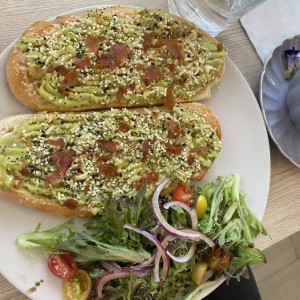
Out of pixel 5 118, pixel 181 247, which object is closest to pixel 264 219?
pixel 181 247

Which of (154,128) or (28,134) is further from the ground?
(28,134)

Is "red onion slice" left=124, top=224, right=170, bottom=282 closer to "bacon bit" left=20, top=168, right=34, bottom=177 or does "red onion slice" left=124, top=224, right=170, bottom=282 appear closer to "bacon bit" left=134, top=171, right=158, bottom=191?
"bacon bit" left=134, top=171, right=158, bottom=191

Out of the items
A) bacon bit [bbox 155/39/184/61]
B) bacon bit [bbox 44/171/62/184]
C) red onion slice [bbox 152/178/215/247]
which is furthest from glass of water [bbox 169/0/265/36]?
bacon bit [bbox 44/171/62/184]

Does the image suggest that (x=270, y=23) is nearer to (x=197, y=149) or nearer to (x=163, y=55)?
(x=163, y=55)

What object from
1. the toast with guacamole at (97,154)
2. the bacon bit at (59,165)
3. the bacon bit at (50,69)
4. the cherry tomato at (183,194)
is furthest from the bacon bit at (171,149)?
the bacon bit at (50,69)

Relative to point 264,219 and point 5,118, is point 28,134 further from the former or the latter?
point 264,219

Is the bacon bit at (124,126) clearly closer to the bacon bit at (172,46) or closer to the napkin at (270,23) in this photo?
the bacon bit at (172,46)
